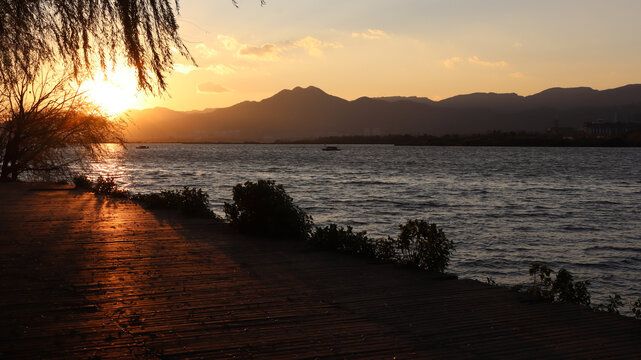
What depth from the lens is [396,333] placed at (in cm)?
519

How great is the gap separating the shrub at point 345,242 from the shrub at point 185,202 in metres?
4.83

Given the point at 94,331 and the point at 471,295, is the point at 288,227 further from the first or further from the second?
the point at 94,331

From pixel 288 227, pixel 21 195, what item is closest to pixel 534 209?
pixel 288 227

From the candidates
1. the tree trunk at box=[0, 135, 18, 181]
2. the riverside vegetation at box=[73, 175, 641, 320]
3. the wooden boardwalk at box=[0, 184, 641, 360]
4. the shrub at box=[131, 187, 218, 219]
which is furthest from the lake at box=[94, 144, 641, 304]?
the wooden boardwalk at box=[0, 184, 641, 360]

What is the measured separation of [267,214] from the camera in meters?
11.0

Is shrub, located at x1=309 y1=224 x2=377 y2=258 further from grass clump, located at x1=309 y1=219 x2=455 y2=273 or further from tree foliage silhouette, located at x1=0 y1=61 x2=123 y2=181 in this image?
tree foliage silhouette, located at x1=0 y1=61 x2=123 y2=181

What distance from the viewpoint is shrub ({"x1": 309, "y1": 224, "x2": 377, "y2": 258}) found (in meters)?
9.16

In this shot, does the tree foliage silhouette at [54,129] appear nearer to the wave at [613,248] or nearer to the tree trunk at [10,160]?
the tree trunk at [10,160]

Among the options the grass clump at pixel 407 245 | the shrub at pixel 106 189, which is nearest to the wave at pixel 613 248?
the grass clump at pixel 407 245

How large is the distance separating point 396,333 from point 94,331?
2921 mm

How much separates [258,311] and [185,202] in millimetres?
8863

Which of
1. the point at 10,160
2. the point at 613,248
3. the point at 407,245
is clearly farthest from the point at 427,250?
the point at 10,160

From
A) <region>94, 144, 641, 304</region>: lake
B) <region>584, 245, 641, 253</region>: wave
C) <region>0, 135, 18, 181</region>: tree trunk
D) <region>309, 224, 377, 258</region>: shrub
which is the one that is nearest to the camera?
<region>309, 224, 377, 258</region>: shrub

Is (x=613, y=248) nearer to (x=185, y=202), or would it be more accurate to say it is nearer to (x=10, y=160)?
(x=185, y=202)
